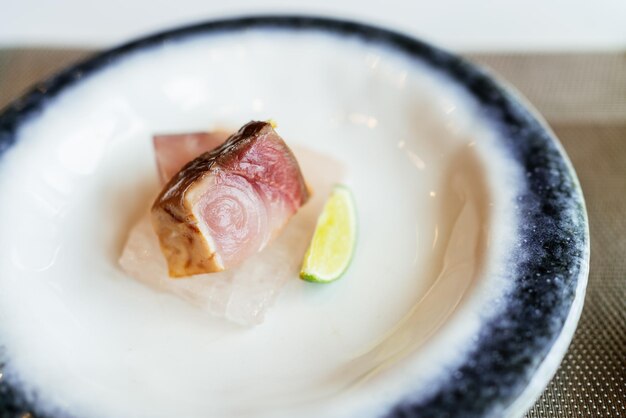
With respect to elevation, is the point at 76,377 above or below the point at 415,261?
above

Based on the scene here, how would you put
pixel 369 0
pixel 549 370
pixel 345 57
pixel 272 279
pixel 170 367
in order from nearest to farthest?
pixel 549 370 → pixel 170 367 → pixel 272 279 → pixel 345 57 → pixel 369 0

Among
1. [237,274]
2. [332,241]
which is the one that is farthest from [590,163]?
[237,274]

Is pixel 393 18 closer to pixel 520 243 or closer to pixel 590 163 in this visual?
pixel 590 163

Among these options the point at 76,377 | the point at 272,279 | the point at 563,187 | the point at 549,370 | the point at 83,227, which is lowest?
the point at 549,370

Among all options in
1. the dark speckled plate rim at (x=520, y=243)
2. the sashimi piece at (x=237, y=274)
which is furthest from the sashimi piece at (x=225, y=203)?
the dark speckled plate rim at (x=520, y=243)

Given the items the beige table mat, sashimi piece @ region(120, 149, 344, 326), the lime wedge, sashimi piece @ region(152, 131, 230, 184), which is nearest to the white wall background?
the beige table mat

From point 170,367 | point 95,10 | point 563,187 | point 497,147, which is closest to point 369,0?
point 95,10

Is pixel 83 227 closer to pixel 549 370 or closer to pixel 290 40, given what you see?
pixel 290 40
